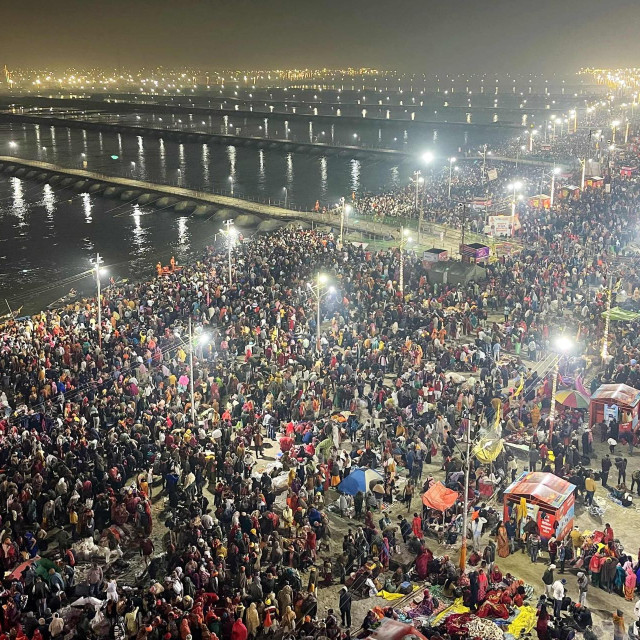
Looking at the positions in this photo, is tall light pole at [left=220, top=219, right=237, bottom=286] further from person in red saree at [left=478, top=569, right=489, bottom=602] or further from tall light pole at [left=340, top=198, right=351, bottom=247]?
person in red saree at [left=478, top=569, right=489, bottom=602]

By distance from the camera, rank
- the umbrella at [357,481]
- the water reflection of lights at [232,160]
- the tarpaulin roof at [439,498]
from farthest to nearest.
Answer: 1. the water reflection of lights at [232,160]
2. the umbrella at [357,481]
3. the tarpaulin roof at [439,498]

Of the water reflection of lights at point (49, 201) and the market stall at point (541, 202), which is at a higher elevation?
the market stall at point (541, 202)

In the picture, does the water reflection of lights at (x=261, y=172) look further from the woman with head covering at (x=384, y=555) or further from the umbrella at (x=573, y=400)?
the woman with head covering at (x=384, y=555)

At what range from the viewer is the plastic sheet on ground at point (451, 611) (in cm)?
1446

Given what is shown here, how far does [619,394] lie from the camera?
2192 centimetres

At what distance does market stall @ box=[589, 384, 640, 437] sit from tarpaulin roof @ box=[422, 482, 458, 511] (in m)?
6.40

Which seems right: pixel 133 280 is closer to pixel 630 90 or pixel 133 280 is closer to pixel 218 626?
pixel 218 626

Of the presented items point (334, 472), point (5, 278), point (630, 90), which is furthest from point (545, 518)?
point (630, 90)

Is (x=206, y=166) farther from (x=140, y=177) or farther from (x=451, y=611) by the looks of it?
(x=451, y=611)

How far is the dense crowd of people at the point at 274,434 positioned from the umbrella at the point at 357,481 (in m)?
0.31

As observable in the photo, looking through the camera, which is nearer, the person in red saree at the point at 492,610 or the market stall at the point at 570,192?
the person in red saree at the point at 492,610

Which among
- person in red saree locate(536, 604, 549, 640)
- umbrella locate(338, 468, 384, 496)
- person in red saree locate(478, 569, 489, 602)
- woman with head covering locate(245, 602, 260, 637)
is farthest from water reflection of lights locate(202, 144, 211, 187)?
person in red saree locate(536, 604, 549, 640)

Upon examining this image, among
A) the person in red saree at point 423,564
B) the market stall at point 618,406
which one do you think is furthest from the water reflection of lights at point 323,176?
the person in red saree at point 423,564

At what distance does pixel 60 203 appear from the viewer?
90.9 meters
